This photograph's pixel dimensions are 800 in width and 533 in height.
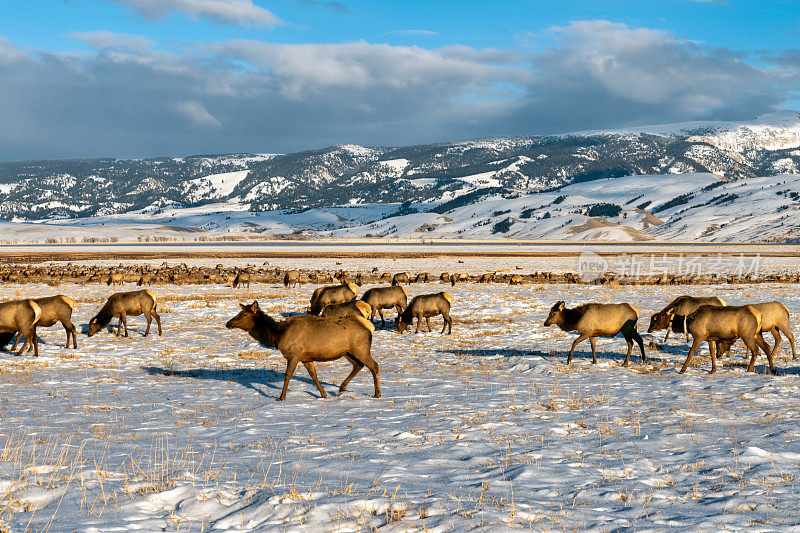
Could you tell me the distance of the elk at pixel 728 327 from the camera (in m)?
15.1

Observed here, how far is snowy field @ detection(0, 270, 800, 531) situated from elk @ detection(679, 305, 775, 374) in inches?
31.2

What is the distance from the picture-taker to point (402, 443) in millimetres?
9898

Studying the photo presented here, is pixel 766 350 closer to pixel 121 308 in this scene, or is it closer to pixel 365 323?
pixel 365 323

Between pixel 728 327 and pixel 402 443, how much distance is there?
10203 mm

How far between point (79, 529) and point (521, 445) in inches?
257

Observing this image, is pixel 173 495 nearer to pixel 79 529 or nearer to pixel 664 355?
pixel 79 529

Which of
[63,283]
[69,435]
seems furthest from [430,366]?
[63,283]

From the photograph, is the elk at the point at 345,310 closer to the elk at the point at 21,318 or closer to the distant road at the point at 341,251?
the elk at the point at 21,318

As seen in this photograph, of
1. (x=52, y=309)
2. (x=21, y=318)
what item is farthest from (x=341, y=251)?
(x=21, y=318)

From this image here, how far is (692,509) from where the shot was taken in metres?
7.04

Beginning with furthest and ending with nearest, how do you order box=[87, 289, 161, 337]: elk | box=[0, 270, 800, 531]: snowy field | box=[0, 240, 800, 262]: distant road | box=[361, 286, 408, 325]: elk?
box=[0, 240, 800, 262]: distant road
box=[361, 286, 408, 325]: elk
box=[87, 289, 161, 337]: elk
box=[0, 270, 800, 531]: snowy field

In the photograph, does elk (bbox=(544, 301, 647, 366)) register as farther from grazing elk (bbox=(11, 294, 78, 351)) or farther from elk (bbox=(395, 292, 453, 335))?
grazing elk (bbox=(11, 294, 78, 351))

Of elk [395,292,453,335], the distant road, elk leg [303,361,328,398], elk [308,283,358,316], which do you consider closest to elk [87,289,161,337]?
elk [308,283,358,316]

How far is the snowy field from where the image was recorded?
22.6 ft
